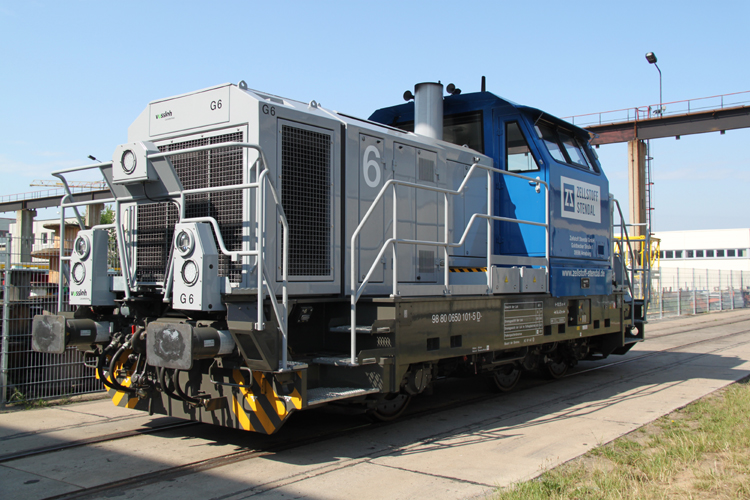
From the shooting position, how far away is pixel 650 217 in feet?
106

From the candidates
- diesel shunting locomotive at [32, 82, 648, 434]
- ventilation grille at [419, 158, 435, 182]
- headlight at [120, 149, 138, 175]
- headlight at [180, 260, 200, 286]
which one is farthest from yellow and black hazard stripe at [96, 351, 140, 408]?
ventilation grille at [419, 158, 435, 182]

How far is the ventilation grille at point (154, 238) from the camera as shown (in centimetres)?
569

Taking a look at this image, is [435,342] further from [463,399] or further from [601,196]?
[601,196]

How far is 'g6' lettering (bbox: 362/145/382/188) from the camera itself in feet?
21.0

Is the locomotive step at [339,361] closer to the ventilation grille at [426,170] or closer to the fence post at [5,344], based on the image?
the ventilation grille at [426,170]

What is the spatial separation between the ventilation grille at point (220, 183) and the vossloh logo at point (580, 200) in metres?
4.85

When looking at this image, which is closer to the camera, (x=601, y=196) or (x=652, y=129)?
(x=601, y=196)

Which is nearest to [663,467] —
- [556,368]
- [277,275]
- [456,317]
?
[456,317]

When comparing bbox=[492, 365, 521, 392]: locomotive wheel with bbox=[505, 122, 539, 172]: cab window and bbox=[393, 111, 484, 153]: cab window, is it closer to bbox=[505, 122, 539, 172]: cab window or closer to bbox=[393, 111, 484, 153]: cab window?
bbox=[505, 122, 539, 172]: cab window

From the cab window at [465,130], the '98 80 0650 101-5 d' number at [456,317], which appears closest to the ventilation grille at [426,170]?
the cab window at [465,130]

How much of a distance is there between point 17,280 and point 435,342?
18.4ft

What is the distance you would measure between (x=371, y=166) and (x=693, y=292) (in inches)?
985

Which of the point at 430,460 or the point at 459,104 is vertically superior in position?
the point at 459,104

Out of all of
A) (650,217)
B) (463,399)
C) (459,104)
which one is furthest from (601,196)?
(650,217)
